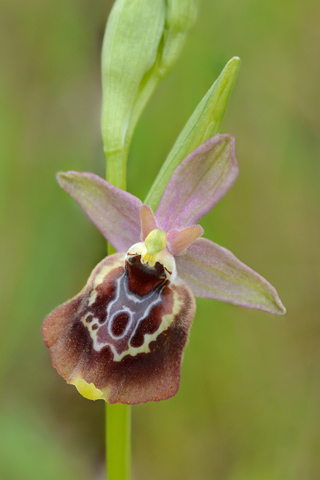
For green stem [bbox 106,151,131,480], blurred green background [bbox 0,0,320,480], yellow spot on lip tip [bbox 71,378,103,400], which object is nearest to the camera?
yellow spot on lip tip [bbox 71,378,103,400]

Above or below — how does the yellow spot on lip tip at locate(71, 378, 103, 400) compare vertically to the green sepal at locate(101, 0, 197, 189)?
below

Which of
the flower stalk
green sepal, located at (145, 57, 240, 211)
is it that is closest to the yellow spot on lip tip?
the flower stalk

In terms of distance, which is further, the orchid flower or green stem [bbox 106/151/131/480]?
green stem [bbox 106/151/131/480]

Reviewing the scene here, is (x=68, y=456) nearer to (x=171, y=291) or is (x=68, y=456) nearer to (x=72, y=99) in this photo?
(x=171, y=291)

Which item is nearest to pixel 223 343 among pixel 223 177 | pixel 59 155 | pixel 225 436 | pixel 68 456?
pixel 225 436

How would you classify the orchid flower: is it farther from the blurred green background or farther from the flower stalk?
the blurred green background

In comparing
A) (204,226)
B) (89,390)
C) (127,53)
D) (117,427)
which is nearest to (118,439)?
(117,427)

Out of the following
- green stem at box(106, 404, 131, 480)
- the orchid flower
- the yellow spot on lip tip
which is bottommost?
green stem at box(106, 404, 131, 480)
